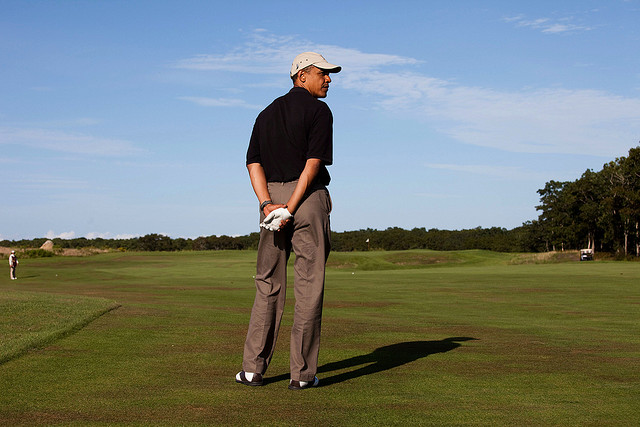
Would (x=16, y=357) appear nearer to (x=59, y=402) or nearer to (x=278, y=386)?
(x=59, y=402)

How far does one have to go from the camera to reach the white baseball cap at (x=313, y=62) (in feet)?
18.3

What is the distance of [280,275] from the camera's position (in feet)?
17.9

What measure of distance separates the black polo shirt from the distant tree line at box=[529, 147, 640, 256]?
78182 millimetres

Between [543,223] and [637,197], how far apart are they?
34188mm

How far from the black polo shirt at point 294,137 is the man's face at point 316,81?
0.26 ft

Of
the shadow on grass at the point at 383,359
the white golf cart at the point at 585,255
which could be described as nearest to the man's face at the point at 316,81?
the shadow on grass at the point at 383,359

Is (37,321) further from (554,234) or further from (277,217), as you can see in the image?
(554,234)

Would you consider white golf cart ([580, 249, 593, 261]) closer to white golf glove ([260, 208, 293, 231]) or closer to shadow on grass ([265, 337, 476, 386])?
shadow on grass ([265, 337, 476, 386])

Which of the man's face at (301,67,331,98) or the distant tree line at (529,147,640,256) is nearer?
the man's face at (301,67,331,98)

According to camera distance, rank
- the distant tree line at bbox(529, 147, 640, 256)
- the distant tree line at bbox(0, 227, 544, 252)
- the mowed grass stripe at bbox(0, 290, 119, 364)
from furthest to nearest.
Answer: the distant tree line at bbox(0, 227, 544, 252) < the distant tree line at bbox(529, 147, 640, 256) < the mowed grass stripe at bbox(0, 290, 119, 364)

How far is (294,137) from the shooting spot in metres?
5.46

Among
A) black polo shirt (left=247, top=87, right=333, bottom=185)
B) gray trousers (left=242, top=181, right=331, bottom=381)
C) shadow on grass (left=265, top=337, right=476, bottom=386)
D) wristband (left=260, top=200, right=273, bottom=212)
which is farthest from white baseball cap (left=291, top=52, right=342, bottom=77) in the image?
shadow on grass (left=265, top=337, right=476, bottom=386)

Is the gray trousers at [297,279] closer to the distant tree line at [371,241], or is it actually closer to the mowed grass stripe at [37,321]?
the mowed grass stripe at [37,321]

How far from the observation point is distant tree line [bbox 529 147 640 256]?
81938 mm
